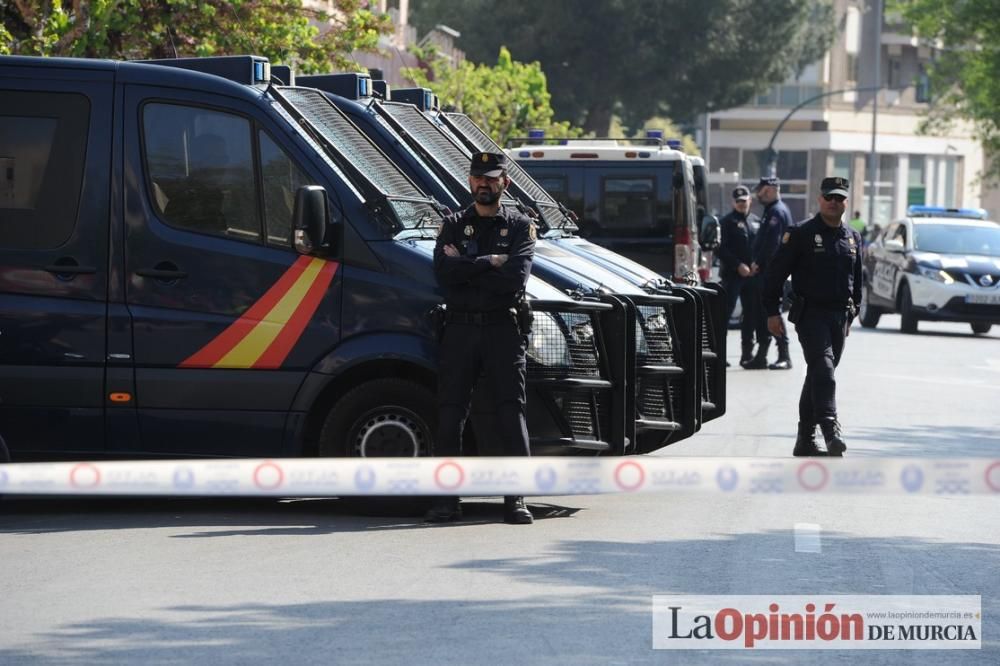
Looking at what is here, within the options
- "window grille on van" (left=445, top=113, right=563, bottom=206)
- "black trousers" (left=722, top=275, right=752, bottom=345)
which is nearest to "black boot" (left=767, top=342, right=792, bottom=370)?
"black trousers" (left=722, top=275, right=752, bottom=345)

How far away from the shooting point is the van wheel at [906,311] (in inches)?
1042

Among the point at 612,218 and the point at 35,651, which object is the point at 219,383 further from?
the point at 612,218

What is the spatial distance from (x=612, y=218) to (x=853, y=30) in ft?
224

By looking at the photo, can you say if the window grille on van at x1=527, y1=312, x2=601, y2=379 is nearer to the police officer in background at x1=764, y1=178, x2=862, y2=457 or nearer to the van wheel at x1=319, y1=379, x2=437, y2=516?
the van wheel at x1=319, y1=379, x2=437, y2=516

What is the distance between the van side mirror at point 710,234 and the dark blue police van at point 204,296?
9.74 metres

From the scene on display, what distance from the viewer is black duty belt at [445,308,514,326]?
896 cm

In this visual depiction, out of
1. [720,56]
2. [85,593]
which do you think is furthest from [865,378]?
[720,56]

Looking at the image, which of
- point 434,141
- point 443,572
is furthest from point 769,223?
point 443,572

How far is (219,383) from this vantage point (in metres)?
9.32

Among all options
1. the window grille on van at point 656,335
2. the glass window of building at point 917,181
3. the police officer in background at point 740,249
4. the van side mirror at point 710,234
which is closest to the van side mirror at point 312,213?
the window grille on van at point 656,335

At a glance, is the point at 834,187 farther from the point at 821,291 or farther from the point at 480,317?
the point at 480,317

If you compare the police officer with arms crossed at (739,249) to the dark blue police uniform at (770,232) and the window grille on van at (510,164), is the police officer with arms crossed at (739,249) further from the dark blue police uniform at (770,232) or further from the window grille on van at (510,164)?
the window grille on van at (510,164)

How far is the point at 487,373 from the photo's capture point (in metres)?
9.04

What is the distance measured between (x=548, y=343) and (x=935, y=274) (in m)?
17.3
